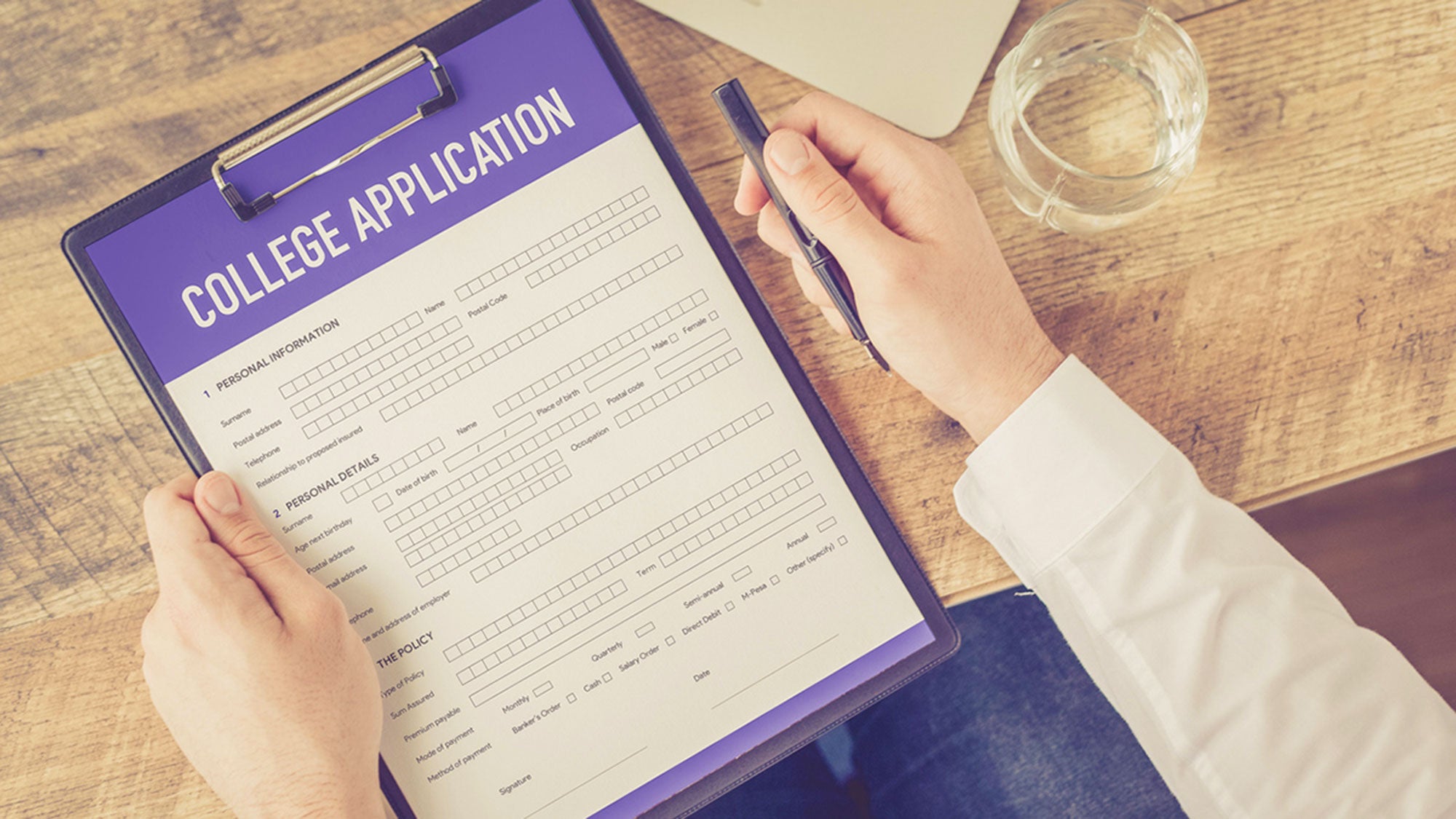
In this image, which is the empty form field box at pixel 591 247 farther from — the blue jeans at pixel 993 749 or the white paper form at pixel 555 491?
the blue jeans at pixel 993 749

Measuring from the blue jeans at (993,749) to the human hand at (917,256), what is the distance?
29 centimetres

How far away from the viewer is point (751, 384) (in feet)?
1.92

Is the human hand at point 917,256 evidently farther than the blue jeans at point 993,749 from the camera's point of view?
No

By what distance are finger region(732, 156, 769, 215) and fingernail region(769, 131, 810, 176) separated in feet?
0.15

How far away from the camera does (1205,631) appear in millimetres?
549

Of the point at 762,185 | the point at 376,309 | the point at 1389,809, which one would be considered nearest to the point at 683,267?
the point at 762,185

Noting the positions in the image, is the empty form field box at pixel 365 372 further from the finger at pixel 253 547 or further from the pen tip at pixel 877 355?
the pen tip at pixel 877 355

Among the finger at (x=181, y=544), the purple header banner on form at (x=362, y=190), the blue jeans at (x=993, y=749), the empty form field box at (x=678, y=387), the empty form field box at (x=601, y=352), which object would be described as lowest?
the blue jeans at (x=993, y=749)

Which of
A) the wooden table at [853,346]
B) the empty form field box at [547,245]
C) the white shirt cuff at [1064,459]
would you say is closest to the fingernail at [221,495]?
the wooden table at [853,346]

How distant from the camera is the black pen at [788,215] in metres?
0.55

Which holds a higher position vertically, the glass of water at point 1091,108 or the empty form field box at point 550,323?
the empty form field box at point 550,323

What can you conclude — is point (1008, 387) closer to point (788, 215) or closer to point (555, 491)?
point (788, 215)

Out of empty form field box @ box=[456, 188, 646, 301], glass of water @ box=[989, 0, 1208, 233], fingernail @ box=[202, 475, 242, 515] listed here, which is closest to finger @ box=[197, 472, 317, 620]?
fingernail @ box=[202, 475, 242, 515]

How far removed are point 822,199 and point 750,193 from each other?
0.08 meters
